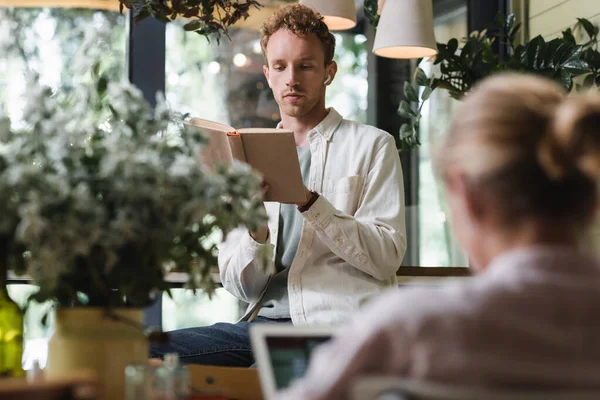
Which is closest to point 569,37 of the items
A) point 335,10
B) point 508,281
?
point 335,10

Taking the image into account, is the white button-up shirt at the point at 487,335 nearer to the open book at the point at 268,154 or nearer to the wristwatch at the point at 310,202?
the open book at the point at 268,154

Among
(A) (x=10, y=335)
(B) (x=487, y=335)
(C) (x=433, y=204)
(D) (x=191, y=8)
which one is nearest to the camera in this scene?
(B) (x=487, y=335)

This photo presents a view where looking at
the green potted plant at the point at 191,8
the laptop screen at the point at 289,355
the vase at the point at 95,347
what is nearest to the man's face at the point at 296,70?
the green potted plant at the point at 191,8

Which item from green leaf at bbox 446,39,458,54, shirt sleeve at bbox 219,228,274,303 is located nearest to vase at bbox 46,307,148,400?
shirt sleeve at bbox 219,228,274,303

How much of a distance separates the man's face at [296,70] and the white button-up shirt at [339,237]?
0.33ft

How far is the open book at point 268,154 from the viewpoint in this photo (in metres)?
2.19

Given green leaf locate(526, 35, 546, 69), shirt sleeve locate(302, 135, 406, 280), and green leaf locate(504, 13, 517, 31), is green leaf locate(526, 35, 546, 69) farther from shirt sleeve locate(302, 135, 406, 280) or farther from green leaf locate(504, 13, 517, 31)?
shirt sleeve locate(302, 135, 406, 280)

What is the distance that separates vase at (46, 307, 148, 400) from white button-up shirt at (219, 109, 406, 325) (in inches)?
39.6

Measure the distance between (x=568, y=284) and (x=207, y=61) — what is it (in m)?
3.22

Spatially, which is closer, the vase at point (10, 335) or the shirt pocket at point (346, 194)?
the vase at point (10, 335)

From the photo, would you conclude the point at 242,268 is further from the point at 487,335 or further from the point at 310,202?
the point at 487,335

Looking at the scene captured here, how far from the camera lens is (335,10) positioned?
3164 millimetres

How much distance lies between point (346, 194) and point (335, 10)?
0.90 metres

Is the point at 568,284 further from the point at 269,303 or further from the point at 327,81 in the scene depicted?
the point at 327,81
